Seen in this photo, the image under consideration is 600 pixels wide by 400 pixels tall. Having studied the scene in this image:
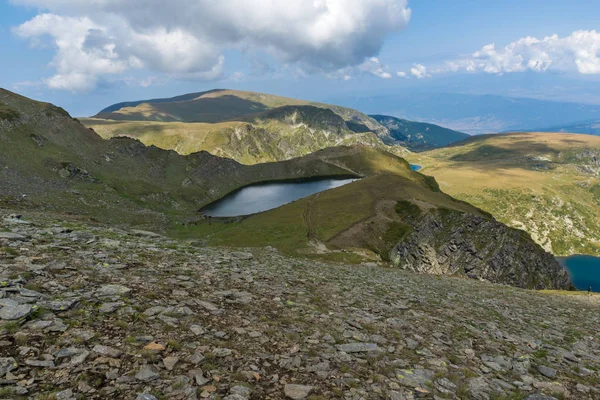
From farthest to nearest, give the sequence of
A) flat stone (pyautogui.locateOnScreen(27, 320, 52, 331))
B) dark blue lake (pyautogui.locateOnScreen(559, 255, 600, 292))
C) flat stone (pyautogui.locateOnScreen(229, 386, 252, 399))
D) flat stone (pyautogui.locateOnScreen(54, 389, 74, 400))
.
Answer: dark blue lake (pyautogui.locateOnScreen(559, 255, 600, 292))
flat stone (pyautogui.locateOnScreen(27, 320, 52, 331))
flat stone (pyautogui.locateOnScreen(229, 386, 252, 399))
flat stone (pyautogui.locateOnScreen(54, 389, 74, 400))

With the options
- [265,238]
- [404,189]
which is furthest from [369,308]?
[404,189]

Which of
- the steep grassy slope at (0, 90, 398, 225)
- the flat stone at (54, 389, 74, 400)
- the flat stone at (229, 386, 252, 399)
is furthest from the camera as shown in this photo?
the steep grassy slope at (0, 90, 398, 225)

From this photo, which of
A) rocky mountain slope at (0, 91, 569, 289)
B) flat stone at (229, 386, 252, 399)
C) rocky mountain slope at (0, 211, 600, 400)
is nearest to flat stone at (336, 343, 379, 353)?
rocky mountain slope at (0, 211, 600, 400)

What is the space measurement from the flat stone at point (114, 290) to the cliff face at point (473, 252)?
72076mm

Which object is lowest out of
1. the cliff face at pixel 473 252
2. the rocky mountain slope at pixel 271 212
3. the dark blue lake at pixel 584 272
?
the dark blue lake at pixel 584 272

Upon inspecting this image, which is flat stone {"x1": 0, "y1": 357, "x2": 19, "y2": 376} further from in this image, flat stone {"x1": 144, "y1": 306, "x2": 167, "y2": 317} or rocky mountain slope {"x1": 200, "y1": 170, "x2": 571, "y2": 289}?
rocky mountain slope {"x1": 200, "y1": 170, "x2": 571, "y2": 289}

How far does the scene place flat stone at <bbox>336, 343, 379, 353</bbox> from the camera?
1130 centimetres

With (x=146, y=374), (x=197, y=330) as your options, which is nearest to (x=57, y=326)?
(x=146, y=374)

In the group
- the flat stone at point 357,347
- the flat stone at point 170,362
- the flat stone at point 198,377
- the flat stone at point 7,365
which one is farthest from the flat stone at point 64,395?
the flat stone at point 357,347

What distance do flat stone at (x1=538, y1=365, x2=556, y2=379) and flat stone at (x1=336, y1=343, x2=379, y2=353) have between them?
6.54m

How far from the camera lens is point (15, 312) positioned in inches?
361

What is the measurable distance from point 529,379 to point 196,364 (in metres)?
11.4

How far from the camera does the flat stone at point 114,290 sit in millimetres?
12000

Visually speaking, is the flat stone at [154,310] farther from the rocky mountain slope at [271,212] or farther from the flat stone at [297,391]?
the rocky mountain slope at [271,212]
